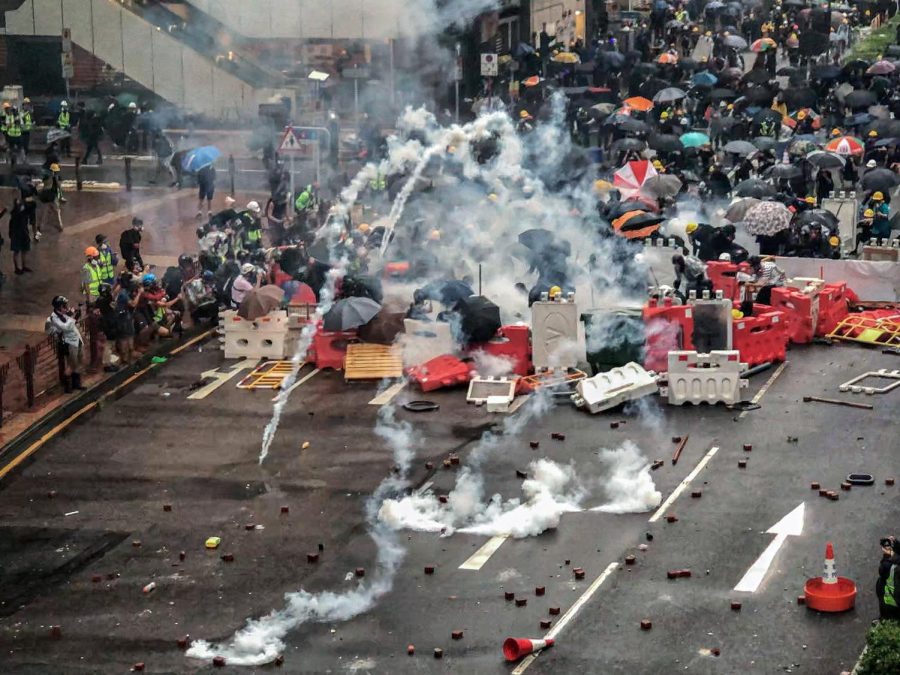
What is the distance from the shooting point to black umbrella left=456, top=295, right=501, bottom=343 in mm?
23703

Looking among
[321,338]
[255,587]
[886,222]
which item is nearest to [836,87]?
[886,222]

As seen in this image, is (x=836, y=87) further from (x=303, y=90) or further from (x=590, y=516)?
(x=590, y=516)

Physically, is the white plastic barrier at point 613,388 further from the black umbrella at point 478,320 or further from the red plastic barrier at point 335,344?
the red plastic barrier at point 335,344

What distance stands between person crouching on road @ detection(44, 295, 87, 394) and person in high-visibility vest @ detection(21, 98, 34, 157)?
17.1 meters

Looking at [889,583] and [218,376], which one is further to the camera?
[218,376]

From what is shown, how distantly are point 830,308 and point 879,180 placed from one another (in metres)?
7.13

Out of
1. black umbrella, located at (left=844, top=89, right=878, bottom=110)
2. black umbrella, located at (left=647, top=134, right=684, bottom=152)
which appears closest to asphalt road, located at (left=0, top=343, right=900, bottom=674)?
black umbrella, located at (left=647, top=134, right=684, bottom=152)

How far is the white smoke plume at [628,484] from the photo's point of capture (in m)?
19.0

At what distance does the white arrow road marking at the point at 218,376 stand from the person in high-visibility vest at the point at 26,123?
1656cm

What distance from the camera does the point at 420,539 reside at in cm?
1830

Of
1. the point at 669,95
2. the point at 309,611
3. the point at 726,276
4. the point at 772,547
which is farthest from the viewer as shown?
the point at 669,95

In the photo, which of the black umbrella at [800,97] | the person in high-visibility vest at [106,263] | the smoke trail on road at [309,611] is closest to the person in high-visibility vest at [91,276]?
the person in high-visibility vest at [106,263]

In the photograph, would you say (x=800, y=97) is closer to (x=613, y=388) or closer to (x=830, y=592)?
(x=613, y=388)

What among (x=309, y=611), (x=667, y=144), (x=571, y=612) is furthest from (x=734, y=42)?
(x=309, y=611)
